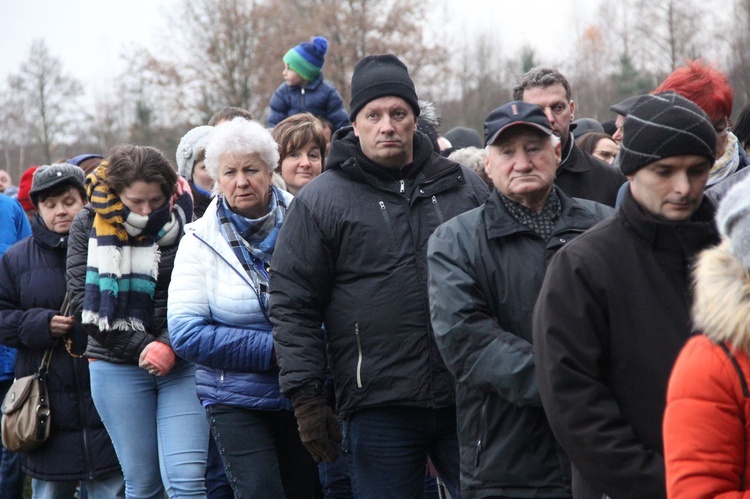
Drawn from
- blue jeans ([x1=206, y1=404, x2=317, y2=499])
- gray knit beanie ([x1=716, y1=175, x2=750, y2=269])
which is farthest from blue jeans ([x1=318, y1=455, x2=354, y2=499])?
gray knit beanie ([x1=716, y1=175, x2=750, y2=269])

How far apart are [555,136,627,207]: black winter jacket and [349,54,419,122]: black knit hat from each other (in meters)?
1.02

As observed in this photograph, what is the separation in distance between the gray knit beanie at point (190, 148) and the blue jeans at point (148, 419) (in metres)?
1.44

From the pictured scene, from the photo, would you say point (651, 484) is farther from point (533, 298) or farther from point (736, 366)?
point (533, 298)

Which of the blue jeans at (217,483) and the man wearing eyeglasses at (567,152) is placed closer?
the man wearing eyeglasses at (567,152)

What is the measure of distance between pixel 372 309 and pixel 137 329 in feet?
5.40

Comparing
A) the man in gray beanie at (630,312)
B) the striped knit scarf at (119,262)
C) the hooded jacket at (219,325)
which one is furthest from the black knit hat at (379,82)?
the man in gray beanie at (630,312)

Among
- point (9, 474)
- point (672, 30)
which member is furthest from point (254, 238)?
point (672, 30)

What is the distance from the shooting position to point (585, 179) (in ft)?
17.1

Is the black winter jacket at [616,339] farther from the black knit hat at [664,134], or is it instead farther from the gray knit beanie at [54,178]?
the gray knit beanie at [54,178]

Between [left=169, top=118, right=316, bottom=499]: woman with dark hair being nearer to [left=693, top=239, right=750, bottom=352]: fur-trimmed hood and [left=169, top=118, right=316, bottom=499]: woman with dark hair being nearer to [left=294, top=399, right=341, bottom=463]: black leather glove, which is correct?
[left=294, top=399, right=341, bottom=463]: black leather glove

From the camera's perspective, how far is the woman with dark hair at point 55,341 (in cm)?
579

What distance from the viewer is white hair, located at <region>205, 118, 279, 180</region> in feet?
16.4

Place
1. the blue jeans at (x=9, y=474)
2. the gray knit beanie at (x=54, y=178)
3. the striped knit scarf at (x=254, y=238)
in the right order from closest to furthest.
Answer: the striped knit scarf at (x=254, y=238), the gray knit beanie at (x=54, y=178), the blue jeans at (x=9, y=474)

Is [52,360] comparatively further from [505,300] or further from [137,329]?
[505,300]
